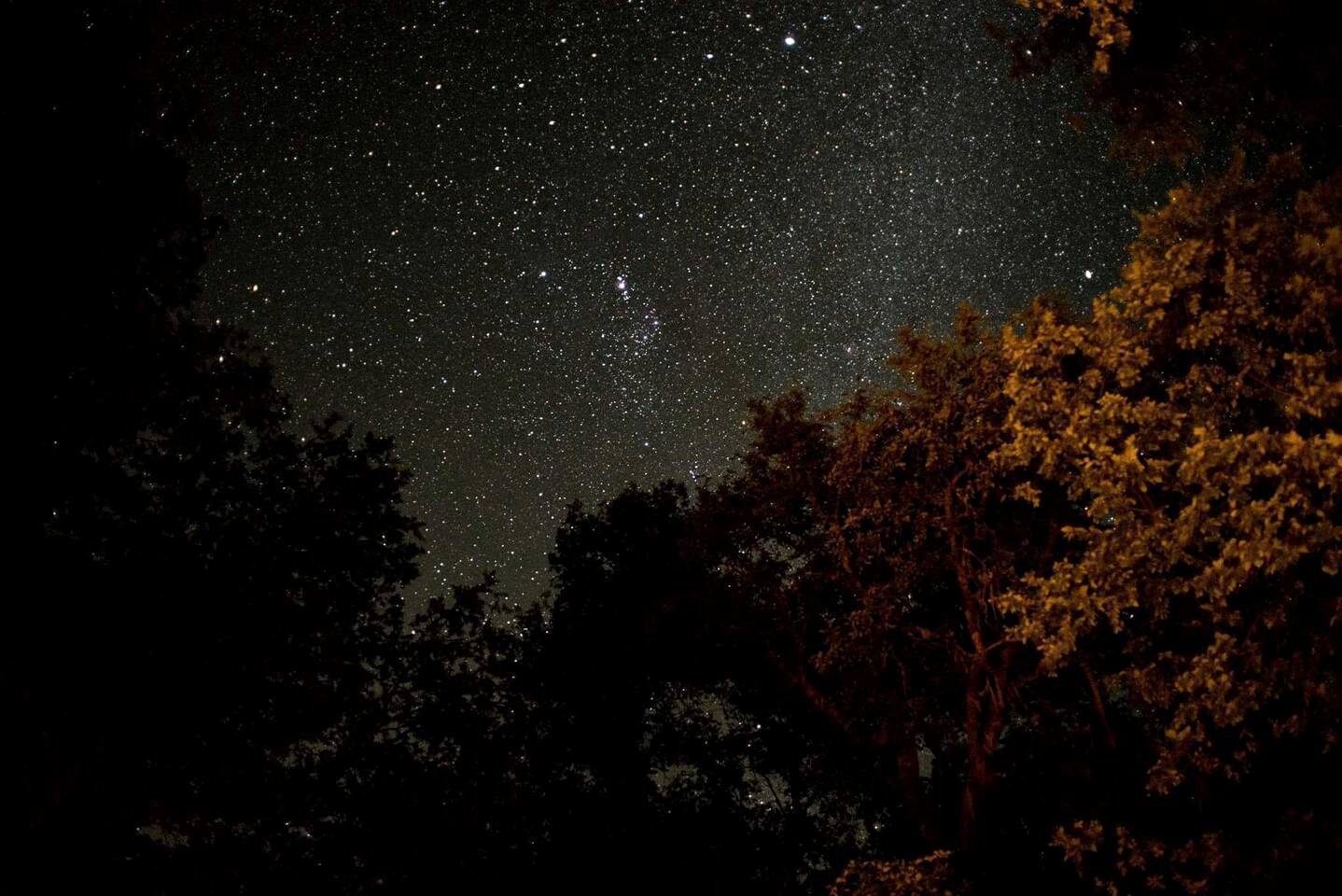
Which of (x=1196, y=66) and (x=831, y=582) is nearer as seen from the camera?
(x=1196, y=66)

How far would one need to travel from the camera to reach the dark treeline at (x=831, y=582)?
6.61 m

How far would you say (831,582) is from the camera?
1300cm

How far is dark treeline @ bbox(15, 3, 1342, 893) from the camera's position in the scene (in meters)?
6.61

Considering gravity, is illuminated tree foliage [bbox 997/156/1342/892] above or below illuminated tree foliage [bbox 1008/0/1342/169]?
below

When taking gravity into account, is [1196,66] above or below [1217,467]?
above

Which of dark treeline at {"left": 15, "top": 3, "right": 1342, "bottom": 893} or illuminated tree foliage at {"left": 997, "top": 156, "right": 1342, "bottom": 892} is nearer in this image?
illuminated tree foliage at {"left": 997, "top": 156, "right": 1342, "bottom": 892}

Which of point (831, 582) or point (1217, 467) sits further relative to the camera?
point (831, 582)

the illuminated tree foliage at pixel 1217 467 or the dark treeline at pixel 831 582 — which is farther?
the dark treeline at pixel 831 582

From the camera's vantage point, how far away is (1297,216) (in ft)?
20.6

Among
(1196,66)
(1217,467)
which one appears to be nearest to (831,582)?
(1217,467)

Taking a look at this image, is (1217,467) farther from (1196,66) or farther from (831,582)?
(831,582)

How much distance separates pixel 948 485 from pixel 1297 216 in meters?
4.42

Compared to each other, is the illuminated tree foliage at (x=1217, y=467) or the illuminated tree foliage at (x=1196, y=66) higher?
the illuminated tree foliage at (x=1196, y=66)

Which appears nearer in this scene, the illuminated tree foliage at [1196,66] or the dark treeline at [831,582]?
the illuminated tree foliage at [1196,66]
